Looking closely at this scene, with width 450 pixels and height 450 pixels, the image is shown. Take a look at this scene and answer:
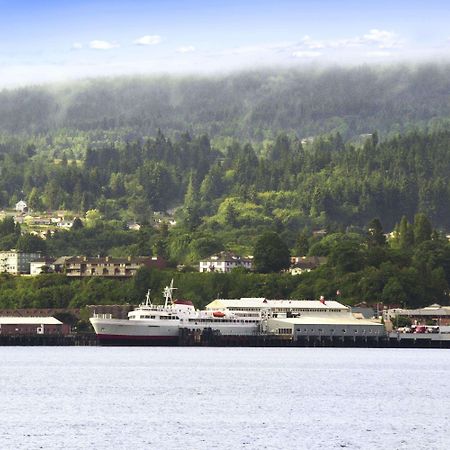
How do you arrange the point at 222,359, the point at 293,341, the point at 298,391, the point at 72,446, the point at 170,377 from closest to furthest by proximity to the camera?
the point at 72,446 → the point at 298,391 → the point at 170,377 → the point at 222,359 → the point at 293,341

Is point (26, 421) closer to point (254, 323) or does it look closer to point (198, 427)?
point (198, 427)

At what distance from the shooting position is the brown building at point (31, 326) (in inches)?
7485

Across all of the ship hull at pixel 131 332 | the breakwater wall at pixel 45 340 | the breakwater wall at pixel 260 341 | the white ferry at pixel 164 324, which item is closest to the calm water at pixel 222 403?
the ship hull at pixel 131 332

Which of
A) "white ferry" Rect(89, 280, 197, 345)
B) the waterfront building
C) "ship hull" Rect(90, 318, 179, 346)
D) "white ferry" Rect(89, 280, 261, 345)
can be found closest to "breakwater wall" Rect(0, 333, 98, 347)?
"white ferry" Rect(89, 280, 261, 345)

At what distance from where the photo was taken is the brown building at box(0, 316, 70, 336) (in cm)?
19012

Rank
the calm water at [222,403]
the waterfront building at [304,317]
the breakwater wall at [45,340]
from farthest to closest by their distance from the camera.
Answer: the waterfront building at [304,317] < the breakwater wall at [45,340] < the calm water at [222,403]

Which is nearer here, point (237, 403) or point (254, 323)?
point (237, 403)

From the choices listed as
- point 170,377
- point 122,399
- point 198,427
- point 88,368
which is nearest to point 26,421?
point 198,427

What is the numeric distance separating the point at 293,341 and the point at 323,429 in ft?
333

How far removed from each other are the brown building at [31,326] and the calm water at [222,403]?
53414mm

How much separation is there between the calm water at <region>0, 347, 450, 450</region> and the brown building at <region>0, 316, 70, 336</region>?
175ft

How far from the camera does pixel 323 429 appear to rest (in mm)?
74688

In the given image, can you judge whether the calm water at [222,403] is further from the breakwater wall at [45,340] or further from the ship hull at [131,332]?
the breakwater wall at [45,340]

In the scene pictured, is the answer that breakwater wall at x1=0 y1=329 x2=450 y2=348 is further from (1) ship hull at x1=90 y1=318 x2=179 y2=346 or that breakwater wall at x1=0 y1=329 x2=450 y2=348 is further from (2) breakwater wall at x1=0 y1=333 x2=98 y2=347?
(1) ship hull at x1=90 y1=318 x2=179 y2=346
